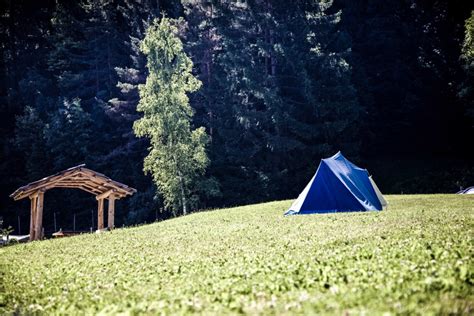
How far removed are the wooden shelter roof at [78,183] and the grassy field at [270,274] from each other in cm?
752

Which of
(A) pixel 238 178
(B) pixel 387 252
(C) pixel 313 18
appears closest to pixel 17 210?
(A) pixel 238 178

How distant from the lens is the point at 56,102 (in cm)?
4716

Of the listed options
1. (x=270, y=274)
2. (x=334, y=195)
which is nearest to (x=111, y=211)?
(x=334, y=195)

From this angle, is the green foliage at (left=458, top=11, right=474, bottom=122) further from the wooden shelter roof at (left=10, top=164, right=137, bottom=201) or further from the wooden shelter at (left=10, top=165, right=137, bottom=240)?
the wooden shelter at (left=10, top=165, right=137, bottom=240)

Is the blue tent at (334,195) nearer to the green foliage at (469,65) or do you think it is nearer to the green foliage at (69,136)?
the green foliage at (469,65)

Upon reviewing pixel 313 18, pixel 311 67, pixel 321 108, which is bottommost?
pixel 321 108

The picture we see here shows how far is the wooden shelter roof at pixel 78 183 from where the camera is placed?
70.1 ft

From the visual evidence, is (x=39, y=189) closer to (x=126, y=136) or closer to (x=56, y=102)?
(x=126, y=136)

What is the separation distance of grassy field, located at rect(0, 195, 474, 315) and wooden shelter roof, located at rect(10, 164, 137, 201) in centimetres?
752

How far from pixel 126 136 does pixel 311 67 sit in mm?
20180

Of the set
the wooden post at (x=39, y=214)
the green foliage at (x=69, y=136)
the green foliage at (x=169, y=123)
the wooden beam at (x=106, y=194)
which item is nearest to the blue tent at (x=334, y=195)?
the wooden beam at (x=106, y=194)

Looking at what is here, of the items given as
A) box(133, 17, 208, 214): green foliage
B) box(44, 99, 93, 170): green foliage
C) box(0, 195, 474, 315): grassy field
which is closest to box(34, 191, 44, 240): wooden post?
box(0, 195, 474, 315): grassy field

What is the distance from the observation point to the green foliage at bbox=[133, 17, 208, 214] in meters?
32.2

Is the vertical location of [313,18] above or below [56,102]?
above
